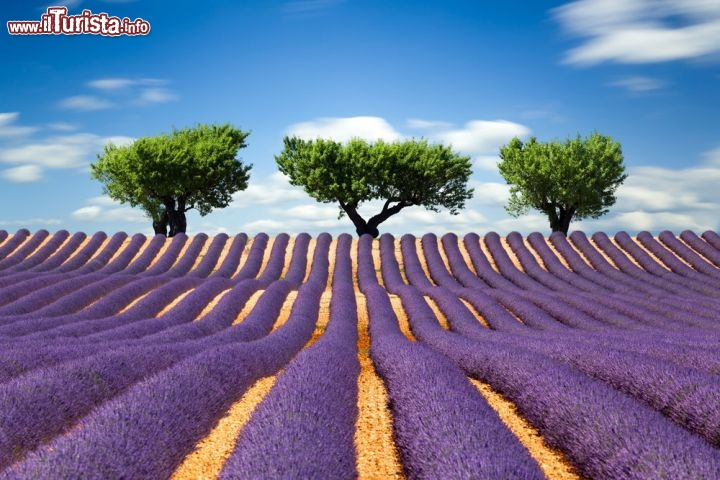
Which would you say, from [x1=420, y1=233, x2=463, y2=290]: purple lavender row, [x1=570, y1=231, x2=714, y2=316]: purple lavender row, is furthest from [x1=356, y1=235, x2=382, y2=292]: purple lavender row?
[x1=570, y1=231, x2=714, y2=316]: purple lavender row

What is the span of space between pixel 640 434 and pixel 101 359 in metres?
6.20

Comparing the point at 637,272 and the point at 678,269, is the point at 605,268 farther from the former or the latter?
the point at 678,269

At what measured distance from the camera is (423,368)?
800 cm

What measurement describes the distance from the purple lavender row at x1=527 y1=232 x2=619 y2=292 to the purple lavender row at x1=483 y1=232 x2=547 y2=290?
4.79ft

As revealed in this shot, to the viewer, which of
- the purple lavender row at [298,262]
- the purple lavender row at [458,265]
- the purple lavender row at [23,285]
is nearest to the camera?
the purple lavender row at [23,285]

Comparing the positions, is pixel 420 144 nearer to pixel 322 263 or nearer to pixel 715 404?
pixel 322 263

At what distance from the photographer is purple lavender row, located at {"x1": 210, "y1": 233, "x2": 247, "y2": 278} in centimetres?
2838

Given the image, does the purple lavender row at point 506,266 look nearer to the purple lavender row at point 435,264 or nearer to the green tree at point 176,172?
the purple lavender row at point 435,264

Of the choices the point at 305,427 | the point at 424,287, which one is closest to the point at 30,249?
the point at 424,287

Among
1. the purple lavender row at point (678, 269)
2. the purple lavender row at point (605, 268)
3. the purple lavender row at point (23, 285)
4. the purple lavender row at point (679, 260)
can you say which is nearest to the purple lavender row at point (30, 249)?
the purple lavender row at point (23, 285)

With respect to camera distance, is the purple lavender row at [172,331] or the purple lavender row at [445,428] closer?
the purple lavender row at [445,428]

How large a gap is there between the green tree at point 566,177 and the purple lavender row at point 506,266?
11341 mm

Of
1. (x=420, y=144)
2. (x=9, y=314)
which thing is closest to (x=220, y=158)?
(x=420, y=144)

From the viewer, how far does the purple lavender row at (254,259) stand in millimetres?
28003
